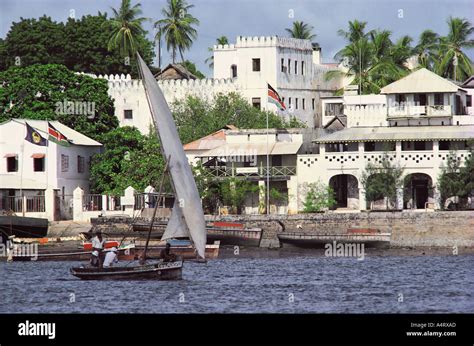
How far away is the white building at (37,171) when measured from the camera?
303ft

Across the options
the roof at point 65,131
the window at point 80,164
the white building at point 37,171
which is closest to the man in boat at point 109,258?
the white building at point 37,171

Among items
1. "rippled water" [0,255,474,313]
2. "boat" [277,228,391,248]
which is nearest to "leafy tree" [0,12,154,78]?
"boat" [277,228,391,248]

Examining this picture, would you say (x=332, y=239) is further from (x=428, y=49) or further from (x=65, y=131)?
(x=428, y=49)

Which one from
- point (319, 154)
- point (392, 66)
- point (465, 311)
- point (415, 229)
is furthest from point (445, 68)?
point (465, 311)

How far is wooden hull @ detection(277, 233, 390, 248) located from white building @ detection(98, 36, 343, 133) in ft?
96.2

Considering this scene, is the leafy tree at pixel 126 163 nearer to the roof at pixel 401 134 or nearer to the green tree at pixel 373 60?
the roof at pixel 401 134

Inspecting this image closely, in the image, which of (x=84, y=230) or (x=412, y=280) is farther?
(x=84, y=230)

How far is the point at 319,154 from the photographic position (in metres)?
96.3

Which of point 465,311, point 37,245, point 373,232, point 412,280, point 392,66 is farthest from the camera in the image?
point 392,66

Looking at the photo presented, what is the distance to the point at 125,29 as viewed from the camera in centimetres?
11912

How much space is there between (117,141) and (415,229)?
78.0 feet

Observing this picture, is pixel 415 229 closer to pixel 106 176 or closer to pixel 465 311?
pixel 106 176

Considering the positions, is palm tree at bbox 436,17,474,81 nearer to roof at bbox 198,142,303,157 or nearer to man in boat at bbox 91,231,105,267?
roof at bbox 198,142,303,157
